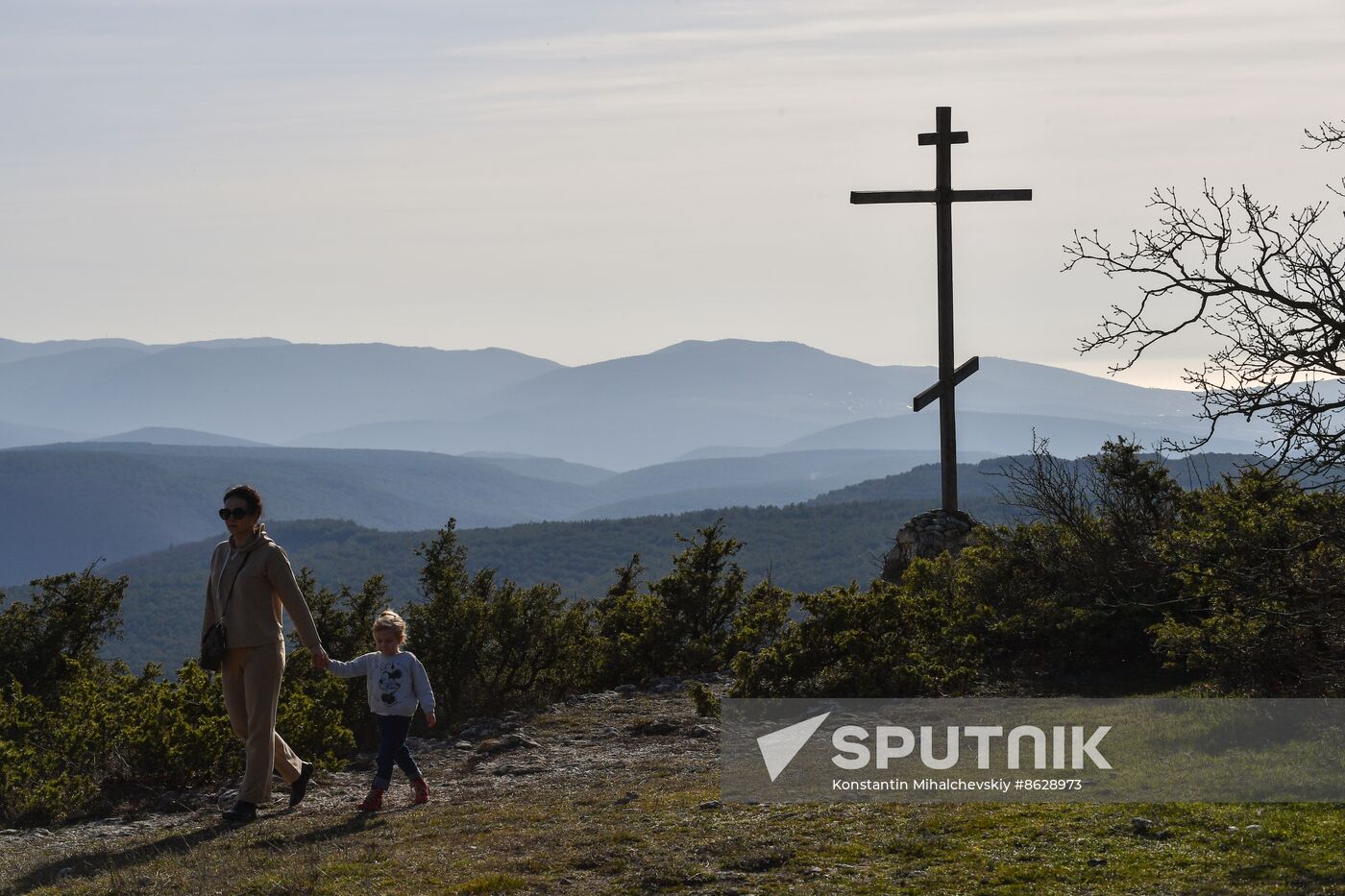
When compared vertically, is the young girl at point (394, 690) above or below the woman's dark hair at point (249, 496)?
below

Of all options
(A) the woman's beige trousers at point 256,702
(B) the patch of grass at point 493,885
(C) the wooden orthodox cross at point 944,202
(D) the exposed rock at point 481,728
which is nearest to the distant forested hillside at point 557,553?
(C) the wooden orthodox cross at point 944,202

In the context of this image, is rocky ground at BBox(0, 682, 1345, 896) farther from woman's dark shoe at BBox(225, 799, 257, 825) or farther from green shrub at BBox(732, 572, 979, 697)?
green shrub at BBox(732, 572, 979, 697)

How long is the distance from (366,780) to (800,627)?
3.43 metres

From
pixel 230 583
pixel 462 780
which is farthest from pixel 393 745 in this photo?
pixel 230 583

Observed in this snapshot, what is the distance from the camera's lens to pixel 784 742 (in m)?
8.59

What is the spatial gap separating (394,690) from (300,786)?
34.8 inches

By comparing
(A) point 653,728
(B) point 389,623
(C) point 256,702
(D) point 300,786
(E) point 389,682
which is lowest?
(D) point 300,786

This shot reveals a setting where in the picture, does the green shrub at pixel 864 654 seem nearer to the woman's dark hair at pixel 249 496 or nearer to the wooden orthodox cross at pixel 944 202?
the woman's dark hair at pixel 249 496

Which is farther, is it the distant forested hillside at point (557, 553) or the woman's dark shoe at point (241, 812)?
the distant forested hillside at point (557, 553)

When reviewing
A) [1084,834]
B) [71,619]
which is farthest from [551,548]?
[1084,834]

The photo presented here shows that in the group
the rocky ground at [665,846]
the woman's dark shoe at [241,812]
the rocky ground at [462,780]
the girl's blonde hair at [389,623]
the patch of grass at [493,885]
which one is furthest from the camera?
the girl's blonde hair at [389,623]

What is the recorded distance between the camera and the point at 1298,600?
7.73 meters

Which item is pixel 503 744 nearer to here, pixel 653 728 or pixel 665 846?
pixel 653 728

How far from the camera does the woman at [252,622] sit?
796cm
